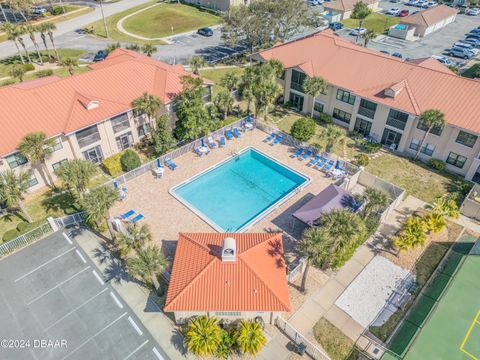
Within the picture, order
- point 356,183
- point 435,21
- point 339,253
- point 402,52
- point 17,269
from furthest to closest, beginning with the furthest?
point 435,21
point 402,52
point 356,183
point 17,269
point 339,253

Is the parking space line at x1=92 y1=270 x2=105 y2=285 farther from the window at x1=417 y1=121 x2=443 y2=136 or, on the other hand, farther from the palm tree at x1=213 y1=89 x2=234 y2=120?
the window at x1=417 y1=121 x2=443 y2=136

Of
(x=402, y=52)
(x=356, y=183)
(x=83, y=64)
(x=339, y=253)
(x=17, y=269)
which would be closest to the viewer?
(x=339, y=253)

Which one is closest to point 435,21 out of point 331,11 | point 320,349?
point 331,11

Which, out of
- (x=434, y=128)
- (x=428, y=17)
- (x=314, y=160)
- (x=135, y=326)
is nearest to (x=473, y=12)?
(x=428, y=17)

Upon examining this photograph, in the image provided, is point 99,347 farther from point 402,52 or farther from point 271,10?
point 402,52

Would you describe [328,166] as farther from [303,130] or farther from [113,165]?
[113,165]

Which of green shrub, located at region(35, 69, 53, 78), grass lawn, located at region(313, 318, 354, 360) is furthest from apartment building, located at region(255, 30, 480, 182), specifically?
green shrub, located at region(35, 69, 53, 78)

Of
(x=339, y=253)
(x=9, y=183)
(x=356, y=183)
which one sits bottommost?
(x=356, y=183)
